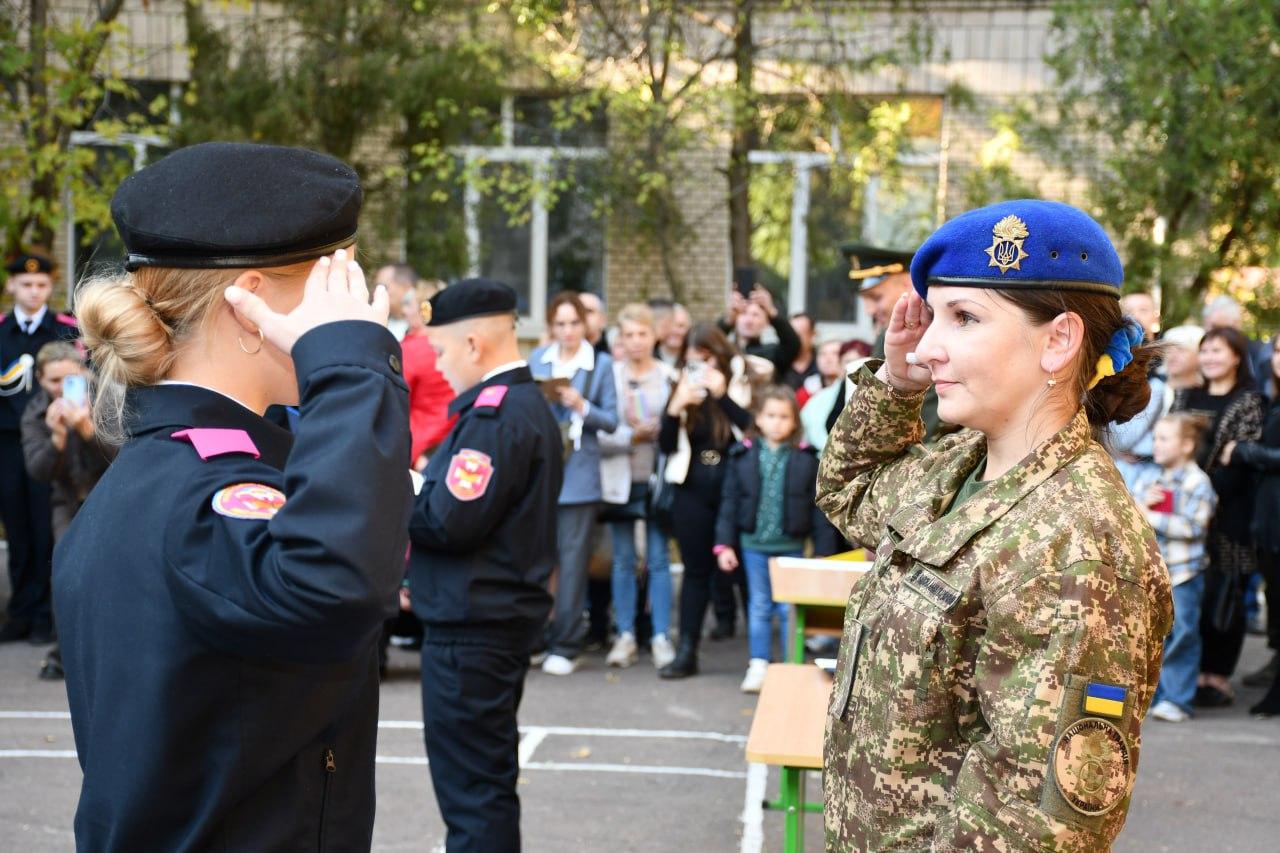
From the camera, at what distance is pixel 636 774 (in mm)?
6168

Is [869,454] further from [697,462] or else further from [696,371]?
[696,371]

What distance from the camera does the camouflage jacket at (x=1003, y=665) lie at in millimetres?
1930

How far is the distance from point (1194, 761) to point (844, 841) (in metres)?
4.90

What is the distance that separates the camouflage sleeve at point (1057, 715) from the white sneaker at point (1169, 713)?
5726 millimetres

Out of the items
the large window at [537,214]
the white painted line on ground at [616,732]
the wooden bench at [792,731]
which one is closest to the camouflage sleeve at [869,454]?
the wooden bench at [792,731]

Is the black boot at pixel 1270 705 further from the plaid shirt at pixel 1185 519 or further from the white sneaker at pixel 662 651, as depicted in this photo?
the white sneaker at pixel 662 651

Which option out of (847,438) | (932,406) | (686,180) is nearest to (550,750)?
(932,406)

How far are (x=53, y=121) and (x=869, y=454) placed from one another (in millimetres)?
9209

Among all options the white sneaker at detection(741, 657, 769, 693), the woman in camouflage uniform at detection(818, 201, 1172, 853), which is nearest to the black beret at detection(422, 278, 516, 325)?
the woman in camouflage uniform at detection(818, 201, 1172, 853)

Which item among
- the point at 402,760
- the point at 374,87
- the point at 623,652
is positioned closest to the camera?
the point at 402,760

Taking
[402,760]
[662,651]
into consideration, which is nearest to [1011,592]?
[402,760]

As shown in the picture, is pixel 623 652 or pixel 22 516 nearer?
pixel 623 652

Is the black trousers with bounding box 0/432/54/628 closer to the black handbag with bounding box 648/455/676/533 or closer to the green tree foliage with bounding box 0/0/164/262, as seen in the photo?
the green tree foliage with bounding box 0/0/164/262

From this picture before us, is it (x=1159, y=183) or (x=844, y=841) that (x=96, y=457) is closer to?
(x=844, y=841)
